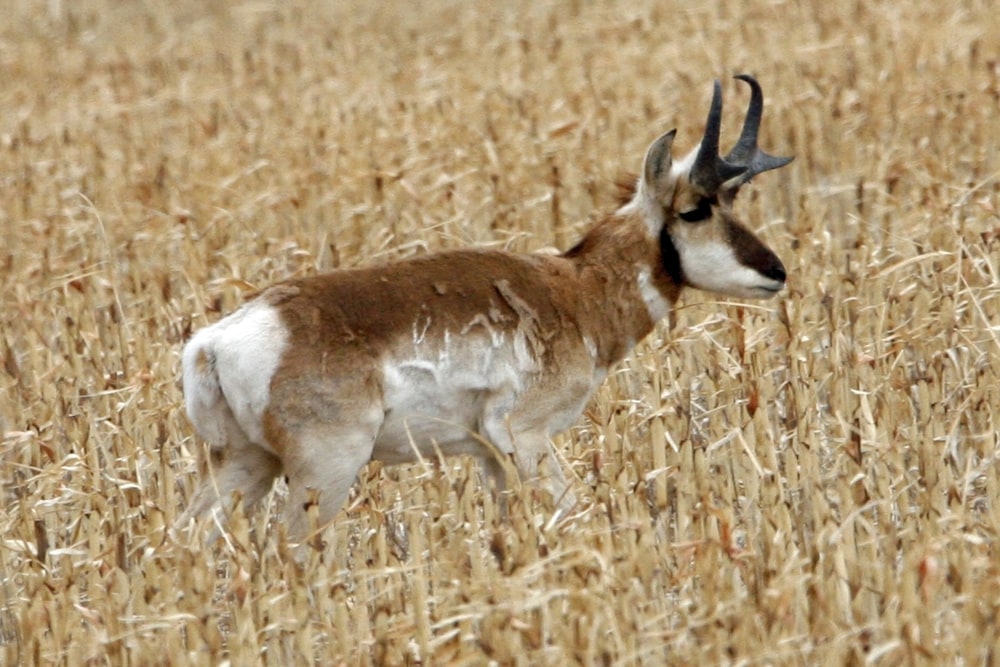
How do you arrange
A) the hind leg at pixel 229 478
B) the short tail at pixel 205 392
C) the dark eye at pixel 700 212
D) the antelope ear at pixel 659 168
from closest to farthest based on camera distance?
the short tail at pixel 205 392 < the hind leg at pixel 229 478 < the antelope ear at pixel 659 168 < the dark eye at pixel 700 212

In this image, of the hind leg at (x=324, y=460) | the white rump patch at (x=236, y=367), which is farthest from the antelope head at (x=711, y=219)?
the white rump patch at (x=236, y=367)

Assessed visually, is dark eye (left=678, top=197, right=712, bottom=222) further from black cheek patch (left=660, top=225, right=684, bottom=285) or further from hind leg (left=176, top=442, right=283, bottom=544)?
hind leg (left=176, top=442, right=283, bottom=544)

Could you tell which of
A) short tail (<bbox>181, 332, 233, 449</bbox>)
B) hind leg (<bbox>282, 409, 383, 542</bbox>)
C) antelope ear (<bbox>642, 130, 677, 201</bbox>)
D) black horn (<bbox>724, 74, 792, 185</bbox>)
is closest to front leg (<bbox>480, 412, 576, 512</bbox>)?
hind leg (<bbox>282, 409, 383, 542</bbox>)

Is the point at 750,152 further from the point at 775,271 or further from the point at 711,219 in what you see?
the point at 775,271

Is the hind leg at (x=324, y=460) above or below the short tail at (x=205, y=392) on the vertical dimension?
below

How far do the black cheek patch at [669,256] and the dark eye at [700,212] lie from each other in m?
0.09

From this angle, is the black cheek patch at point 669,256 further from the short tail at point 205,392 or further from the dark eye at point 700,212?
the short tail at point 205,392

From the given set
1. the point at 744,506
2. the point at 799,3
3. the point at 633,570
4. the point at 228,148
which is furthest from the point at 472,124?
the point at 633,570

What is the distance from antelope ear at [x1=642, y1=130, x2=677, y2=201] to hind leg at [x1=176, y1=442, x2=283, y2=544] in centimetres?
171

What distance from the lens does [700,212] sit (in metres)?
6.57

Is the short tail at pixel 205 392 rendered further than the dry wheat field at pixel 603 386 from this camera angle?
Yes

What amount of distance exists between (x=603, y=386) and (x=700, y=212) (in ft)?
3.63

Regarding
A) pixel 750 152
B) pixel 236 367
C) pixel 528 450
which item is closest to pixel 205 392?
pixel 236 367

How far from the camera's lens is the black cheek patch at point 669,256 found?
662 centimetres
